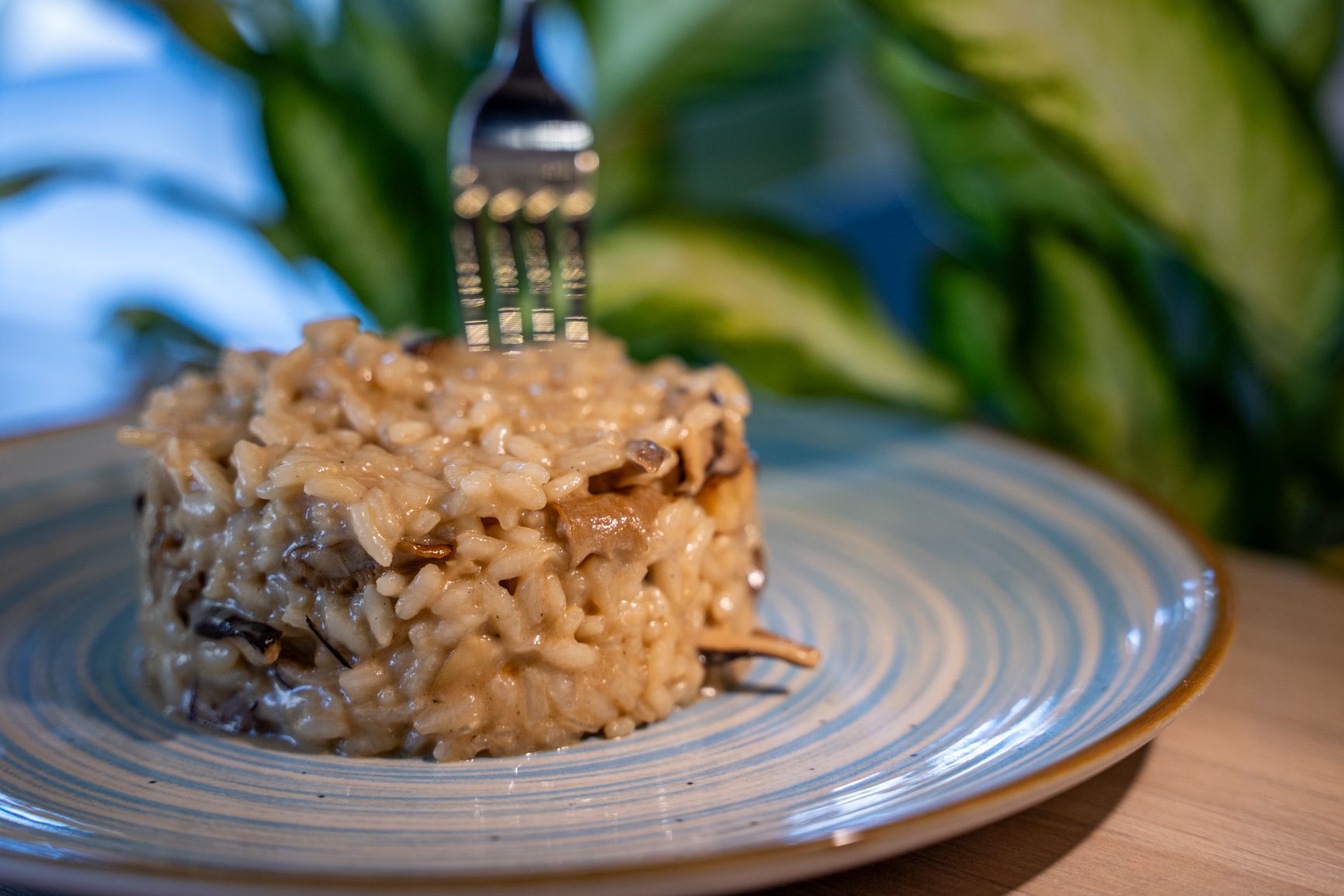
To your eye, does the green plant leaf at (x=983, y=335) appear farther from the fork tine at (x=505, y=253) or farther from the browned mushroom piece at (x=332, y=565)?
the browned mushroom piece at (x=332, y=565)

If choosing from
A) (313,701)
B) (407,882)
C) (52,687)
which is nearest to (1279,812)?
(407,882)

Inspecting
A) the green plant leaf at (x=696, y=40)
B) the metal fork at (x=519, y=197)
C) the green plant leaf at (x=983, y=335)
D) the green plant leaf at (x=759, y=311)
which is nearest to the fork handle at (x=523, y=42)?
the metal fork at (x=519, y=197)

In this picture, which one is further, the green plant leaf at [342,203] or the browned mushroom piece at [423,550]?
the green plant leaf at [342,203]

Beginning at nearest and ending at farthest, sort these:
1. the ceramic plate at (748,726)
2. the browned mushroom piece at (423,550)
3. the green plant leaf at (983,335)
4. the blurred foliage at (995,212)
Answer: the ceramic plate at (748,726) < the browned mushroom piece at (423,550) < the blurred foliage at (995,212) < the green plant leaf at (983,335)

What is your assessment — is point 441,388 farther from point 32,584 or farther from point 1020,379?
point 1020,379

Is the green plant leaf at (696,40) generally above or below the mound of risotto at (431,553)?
above

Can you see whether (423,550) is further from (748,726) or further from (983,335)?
(983,335)

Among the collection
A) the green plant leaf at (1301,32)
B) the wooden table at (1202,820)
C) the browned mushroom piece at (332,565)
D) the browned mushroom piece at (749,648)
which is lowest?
the wooden table at (1202,820)

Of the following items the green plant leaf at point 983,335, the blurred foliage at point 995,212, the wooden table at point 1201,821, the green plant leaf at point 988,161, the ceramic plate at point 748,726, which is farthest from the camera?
the green plant leaf at point 983,335
